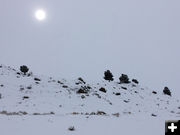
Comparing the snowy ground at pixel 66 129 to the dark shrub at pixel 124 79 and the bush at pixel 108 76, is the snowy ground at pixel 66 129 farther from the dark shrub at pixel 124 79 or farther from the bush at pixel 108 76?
the bush at pixel 108 76

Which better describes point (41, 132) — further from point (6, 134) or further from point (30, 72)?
point (30, 72)

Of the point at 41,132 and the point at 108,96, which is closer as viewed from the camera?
the point at 41,132

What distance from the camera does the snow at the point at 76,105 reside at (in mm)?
10000

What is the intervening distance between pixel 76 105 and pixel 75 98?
3496mm

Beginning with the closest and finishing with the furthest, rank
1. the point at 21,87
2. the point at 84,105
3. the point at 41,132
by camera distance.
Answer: the point at 41,132 < the point at 84,105 < the point at 21,87

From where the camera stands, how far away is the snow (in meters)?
10.0

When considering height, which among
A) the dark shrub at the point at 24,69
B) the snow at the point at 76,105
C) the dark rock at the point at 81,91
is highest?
the dark shrub at the point at 24,69

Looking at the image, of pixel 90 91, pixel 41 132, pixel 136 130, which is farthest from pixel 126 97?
pixel 41 132

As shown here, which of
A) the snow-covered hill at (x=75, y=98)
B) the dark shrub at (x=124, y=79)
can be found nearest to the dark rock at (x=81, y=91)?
Answer: the snow-covered hill at (x=75, y=98)

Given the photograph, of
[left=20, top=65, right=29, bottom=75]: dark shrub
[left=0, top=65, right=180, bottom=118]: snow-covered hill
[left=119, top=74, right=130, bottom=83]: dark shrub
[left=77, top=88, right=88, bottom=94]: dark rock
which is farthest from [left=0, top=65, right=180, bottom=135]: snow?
[left=20, top=65, right=29, bottom=75]: dark shrub

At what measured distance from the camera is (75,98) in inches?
1309

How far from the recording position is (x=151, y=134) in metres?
9.48

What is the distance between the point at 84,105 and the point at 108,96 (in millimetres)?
8948

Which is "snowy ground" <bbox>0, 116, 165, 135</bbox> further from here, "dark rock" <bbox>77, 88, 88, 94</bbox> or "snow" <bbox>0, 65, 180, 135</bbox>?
"dark rock" <bbox>77, 88, 88, 94</bbox>
